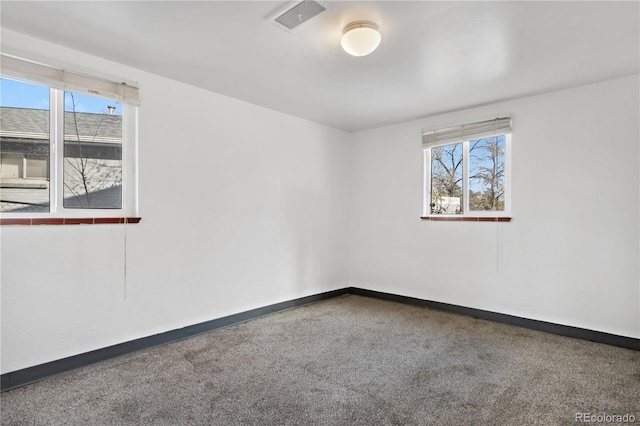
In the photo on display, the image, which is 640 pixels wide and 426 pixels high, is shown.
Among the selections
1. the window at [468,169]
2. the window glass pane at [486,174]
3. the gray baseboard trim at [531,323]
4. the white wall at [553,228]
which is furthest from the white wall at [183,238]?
the window glass pane at [486,174]

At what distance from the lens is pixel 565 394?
2.05 m

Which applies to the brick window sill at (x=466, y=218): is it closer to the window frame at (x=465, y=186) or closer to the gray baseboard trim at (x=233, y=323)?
the window frame at (x=465, y=186)

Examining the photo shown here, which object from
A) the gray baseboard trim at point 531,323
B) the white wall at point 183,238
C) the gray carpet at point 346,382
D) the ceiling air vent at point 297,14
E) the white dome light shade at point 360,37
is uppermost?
the ceiling air vent at point 297,14

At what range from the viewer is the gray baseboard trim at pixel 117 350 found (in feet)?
7.02

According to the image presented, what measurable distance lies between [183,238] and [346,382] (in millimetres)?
1860

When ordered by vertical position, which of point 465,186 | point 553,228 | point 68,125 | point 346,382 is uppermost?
point 68,125

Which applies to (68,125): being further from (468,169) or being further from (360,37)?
(468,169)

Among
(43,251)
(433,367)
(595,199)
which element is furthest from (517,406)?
(43,251)

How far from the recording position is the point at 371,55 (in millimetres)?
2494

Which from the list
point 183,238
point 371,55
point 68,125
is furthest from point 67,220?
point 371,55

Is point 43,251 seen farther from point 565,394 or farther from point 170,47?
point 565,394

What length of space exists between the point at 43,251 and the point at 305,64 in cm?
235

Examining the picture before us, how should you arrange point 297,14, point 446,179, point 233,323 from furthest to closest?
1. point 446,179
2. point 233,323
3. point 297,14

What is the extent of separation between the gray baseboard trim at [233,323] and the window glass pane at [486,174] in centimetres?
118
